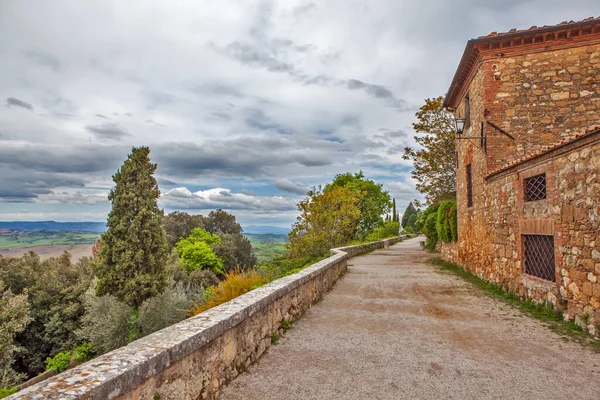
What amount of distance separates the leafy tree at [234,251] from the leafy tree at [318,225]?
24844mm

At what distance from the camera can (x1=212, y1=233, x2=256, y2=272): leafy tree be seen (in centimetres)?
4831

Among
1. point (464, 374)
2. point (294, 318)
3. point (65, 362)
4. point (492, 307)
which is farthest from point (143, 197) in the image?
point (464, 374)

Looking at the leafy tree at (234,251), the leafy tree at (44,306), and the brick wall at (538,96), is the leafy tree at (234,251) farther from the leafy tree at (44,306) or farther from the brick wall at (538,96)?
the brick wall at (538,96)

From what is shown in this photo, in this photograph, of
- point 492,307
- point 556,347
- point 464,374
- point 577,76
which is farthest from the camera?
point 577,76

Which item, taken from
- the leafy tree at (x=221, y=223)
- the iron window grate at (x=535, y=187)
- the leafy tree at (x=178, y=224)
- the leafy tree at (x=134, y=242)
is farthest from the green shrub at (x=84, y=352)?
the leafy tree at (x=221, y=223)

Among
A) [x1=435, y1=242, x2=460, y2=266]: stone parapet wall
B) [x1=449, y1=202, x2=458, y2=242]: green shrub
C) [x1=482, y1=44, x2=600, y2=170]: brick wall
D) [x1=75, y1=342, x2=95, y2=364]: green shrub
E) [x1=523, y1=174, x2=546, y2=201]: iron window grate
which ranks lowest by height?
[x1=75, y1=342, x2=95, y2=364]: green shrub

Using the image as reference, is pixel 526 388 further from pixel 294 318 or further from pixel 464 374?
pixel 294 318

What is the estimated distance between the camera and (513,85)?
35.2 ft

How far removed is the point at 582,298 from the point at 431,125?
55.7 feet

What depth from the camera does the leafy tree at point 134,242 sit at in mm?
16812

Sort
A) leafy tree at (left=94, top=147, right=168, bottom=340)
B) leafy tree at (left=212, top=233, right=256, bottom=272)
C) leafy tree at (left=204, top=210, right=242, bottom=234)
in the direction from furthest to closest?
1. leafy tree at (left=204, top=210, right=242, bottom=234)
2. leafy tree at (left=212, top=233, right=256, bottom=272)
3. leafy tree at (left=94, top=147, right=168, bottom=340)

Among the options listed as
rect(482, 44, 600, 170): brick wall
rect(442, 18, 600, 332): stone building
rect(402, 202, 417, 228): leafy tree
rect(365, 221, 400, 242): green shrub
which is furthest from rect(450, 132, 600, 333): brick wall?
rect(402, 202, 417, 228): leafy tree

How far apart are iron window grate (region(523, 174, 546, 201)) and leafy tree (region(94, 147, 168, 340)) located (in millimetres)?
15526

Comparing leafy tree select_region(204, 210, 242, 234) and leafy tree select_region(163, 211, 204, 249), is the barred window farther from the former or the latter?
leafy tree select_region(204, 210, 242, 234)
